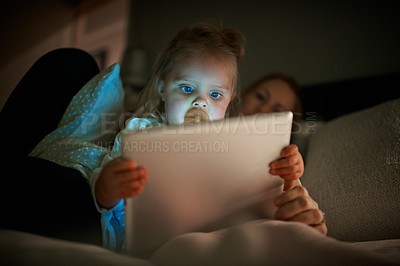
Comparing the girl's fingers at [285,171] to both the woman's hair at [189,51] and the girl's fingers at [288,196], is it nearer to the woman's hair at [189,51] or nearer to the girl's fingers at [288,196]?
the girl's fingers at [288,196]

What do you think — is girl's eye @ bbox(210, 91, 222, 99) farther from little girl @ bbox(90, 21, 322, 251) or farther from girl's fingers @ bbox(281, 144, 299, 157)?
girl's fingers @ bbox(281, 144, 299, 157)

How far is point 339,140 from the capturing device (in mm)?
925

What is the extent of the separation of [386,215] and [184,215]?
535 millimetres

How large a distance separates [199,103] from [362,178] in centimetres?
50

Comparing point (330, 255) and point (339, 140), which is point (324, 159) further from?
point (330, 255)

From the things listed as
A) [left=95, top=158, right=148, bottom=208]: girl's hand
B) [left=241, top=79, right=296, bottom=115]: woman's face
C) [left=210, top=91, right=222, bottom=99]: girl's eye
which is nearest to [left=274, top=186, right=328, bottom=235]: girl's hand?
[left=95, top=158, right=148, bottom=208]: girl's hand

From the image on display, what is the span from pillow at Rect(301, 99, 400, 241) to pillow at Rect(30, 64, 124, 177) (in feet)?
2.23

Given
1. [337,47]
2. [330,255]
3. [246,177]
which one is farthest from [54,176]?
[337,47]

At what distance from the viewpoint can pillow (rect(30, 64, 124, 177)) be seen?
776 millimetres

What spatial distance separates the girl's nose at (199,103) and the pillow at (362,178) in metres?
0.44

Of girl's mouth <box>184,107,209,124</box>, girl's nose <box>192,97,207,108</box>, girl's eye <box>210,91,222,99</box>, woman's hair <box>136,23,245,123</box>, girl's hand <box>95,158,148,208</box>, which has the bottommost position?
girl's hand <box>95,158,148,208</box>

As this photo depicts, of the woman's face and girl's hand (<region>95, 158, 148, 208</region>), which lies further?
the woman's face

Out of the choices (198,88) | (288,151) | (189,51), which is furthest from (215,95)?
(288,151)

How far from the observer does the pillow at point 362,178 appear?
701 mm
